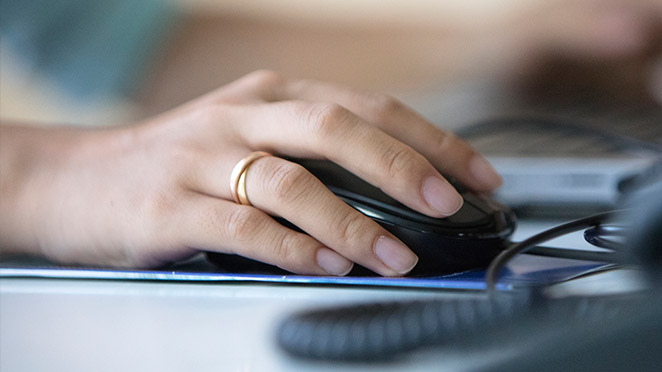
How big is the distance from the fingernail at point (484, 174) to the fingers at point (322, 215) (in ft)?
0.38

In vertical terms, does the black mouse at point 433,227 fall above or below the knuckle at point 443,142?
below

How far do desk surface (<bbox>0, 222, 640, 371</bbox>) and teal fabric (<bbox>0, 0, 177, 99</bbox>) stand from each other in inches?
48.3

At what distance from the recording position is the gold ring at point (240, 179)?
421mm

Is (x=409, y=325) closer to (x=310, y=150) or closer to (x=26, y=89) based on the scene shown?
(x=310, y=150)

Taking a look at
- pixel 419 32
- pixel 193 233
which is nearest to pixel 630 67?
pixel 419 32

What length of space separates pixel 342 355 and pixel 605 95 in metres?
1.32

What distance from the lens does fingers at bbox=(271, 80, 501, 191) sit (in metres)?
0.47

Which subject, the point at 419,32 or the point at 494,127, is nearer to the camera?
the point at 494,127

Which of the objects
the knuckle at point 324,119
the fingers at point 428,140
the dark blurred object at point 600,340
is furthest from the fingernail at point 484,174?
the dark blurred object at point 600,340

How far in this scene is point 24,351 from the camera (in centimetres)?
32

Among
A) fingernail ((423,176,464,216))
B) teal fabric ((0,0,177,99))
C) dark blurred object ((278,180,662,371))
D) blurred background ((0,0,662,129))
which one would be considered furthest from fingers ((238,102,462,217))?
teal fabric ((0,0,177,99))

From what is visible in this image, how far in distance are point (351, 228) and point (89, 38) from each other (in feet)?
4.92

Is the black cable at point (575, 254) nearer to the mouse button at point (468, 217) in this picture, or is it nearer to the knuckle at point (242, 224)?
the mouse button at point (468, 217)

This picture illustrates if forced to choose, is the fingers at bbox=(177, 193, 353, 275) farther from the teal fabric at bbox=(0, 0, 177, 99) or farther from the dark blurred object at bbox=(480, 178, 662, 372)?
the teal fabric at bbox=(0, 0, 177, 99)
